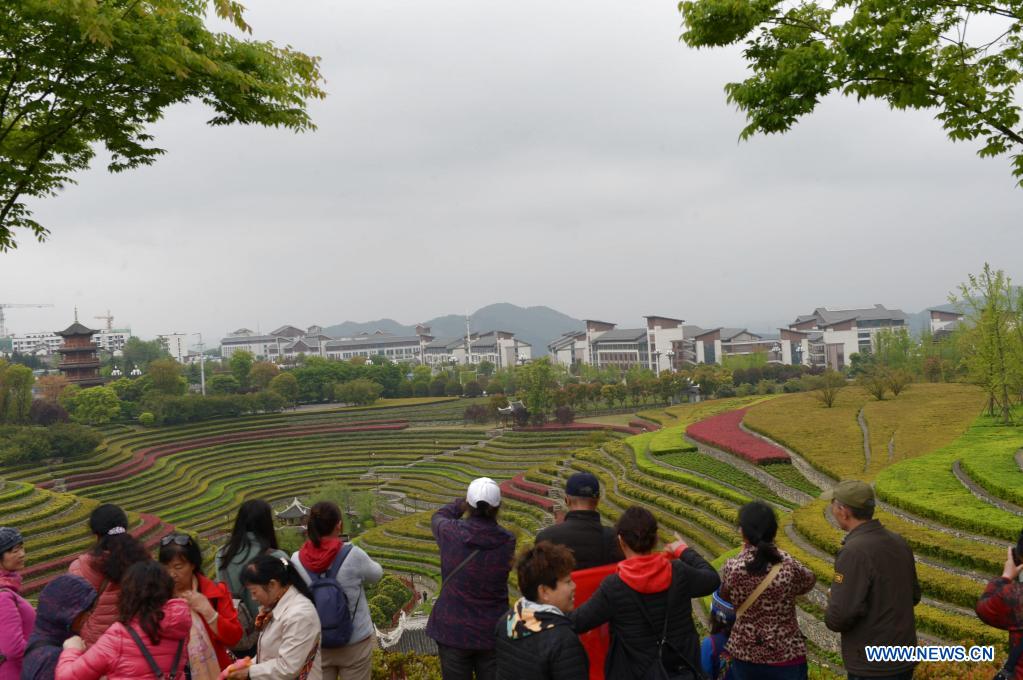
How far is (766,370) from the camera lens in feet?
210

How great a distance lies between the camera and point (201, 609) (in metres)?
4.10

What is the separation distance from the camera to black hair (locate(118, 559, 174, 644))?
3604 mm

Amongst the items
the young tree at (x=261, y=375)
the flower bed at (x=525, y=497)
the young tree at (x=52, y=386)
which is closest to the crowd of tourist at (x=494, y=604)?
the flower bed at (x=525, y=497)

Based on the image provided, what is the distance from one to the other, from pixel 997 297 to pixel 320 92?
23.3m

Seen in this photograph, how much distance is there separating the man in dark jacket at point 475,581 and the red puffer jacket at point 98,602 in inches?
75.9

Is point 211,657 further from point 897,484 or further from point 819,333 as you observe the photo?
point 819,333

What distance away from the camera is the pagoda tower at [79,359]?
59844 millimetres

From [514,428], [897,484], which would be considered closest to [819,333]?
[514,428]

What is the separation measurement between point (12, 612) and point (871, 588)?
5142 millimetres

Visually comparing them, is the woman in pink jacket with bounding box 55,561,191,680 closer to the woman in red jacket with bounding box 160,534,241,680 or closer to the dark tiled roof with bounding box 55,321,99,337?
the woman in red jacket with bounding box 160,534,241,680

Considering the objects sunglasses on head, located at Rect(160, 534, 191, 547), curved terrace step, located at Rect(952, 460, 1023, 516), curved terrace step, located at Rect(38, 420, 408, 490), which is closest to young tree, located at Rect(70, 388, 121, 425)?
curved terrace step, located at Rect(38, 420, 408, 490)

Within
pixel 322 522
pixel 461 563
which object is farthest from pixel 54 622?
pixel 461 563

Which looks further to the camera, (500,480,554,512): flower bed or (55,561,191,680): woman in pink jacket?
(500,480,554,512): flower bed

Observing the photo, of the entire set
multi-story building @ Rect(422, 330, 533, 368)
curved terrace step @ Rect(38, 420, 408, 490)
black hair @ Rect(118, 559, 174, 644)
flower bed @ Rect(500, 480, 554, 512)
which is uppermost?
multi-story building @ Rect(422, 330, 533, 368)
